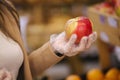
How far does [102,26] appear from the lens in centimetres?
151

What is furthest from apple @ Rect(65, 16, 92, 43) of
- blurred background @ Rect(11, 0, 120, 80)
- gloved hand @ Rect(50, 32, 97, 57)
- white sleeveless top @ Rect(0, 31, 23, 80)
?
blurred background @ Rect(11, 0, 120, 80)

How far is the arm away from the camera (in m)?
1.14

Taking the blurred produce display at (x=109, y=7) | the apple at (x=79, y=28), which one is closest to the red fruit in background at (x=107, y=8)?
the blurred produce display at (x=109, y=7)

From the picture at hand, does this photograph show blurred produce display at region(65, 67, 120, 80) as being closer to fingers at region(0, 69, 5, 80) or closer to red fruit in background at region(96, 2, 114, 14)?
red fruit in background at region(96, 2, 114, 14)

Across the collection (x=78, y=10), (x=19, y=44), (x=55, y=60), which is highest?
(x=19, y=44)

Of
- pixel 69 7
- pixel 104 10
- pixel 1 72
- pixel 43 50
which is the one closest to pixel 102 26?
pixel 104 10

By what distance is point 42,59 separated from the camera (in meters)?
1.17

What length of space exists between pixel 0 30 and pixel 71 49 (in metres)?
0.28

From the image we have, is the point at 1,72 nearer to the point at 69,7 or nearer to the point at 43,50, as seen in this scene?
the point at 43,50

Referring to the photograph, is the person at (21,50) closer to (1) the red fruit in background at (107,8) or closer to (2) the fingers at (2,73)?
(2) the fingers at (2,73)

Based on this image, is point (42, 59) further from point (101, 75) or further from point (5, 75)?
point (101, 75)

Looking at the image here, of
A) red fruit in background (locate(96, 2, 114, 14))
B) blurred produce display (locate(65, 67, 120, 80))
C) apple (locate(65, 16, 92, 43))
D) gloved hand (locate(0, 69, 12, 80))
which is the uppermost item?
apple (locate(65, 16, 92, 43))

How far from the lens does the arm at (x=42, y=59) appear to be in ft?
3.72

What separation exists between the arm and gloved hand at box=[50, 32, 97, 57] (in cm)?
4
